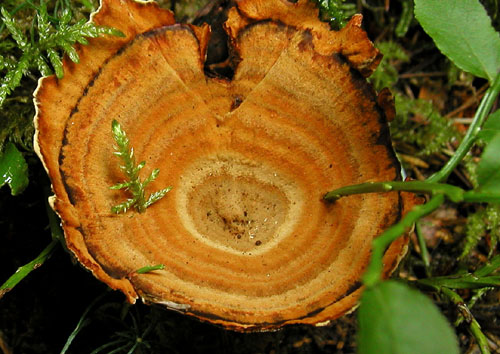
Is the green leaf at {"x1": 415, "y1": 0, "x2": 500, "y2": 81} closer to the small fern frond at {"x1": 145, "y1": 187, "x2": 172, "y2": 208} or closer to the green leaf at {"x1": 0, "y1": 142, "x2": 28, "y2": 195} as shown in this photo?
the small fern frond at {"x1": 145, "y1": 187, "x2": 172, "y2": 208}

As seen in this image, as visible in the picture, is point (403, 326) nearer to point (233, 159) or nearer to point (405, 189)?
point (405, 189)

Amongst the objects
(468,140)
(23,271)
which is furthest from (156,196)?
(468,140)

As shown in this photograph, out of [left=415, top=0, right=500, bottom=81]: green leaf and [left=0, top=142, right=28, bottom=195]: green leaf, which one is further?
[left=0, top=142, right=28, bottom=195]: green leaf

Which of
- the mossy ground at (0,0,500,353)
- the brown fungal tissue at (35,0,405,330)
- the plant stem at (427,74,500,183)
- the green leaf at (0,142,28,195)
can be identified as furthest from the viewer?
the mossy ground at (0,0,500,353)

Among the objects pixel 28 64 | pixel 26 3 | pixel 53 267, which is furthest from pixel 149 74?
pixel 53 267

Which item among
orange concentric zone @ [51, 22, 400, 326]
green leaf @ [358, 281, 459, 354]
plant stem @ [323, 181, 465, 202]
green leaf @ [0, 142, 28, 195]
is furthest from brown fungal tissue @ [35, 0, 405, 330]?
green leaf @ [358, 281, 459, 354]

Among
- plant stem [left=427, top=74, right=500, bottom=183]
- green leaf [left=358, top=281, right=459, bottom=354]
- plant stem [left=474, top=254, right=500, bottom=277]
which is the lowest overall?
plant stem [left=474, top=254, right=500, bottom=277]

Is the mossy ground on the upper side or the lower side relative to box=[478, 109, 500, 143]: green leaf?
lower
